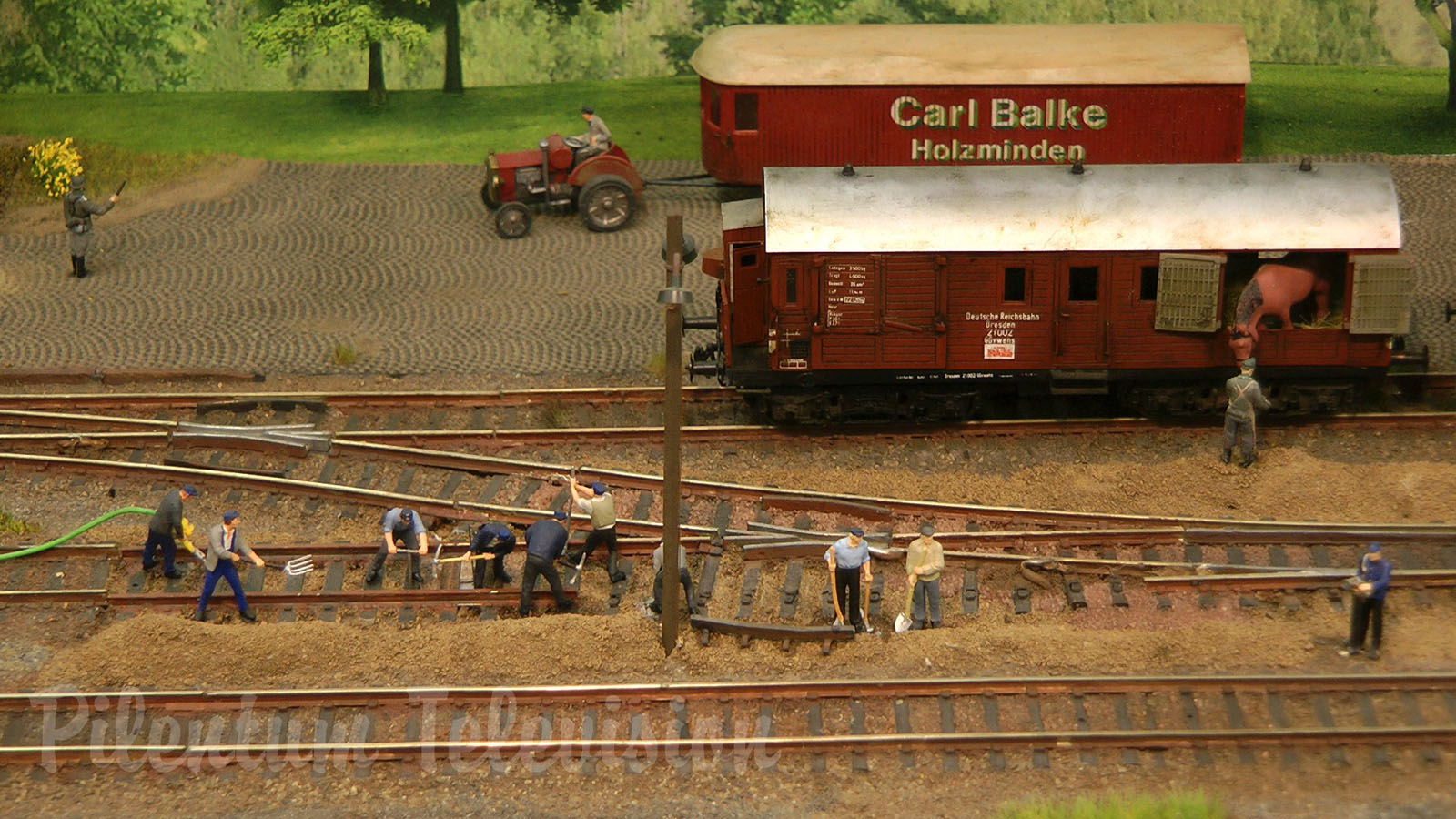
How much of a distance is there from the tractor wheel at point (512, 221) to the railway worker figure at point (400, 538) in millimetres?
11890

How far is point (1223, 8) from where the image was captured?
39.7 meters

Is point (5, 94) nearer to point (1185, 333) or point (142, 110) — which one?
point (142, 110)

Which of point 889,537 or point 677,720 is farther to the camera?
point 889,537

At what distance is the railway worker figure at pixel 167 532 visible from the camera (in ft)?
65.0

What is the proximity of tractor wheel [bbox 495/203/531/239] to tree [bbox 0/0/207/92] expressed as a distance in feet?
41.2

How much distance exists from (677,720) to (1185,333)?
9886mm

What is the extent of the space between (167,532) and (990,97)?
16.8 m

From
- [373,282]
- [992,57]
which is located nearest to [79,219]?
[373,282]

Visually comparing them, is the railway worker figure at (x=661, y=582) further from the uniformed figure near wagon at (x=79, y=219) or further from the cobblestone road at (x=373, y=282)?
the uniformed figure near wagon at (x=79, y=219)

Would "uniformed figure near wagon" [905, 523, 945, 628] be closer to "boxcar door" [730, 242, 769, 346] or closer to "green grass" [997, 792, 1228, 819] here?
"green grass" [997, 792, 1228, 819]

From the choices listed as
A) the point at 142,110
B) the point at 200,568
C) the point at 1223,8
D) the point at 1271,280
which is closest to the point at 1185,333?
the point at 1271,280

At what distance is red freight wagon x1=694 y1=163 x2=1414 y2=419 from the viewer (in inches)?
885

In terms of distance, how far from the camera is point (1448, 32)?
35.0 m

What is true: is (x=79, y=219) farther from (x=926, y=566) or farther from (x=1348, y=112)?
(x=1348, y=112)
